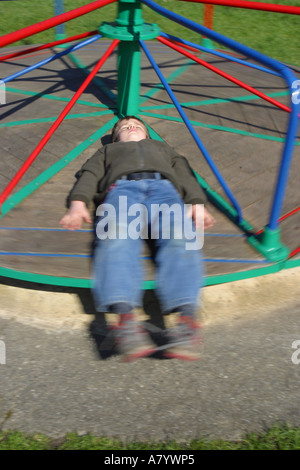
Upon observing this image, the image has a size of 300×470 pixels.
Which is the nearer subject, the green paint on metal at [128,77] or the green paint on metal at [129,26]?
the green paint on metal at [129,26]

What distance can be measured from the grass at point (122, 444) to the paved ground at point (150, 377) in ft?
0.13

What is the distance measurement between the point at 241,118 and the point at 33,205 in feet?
6.11

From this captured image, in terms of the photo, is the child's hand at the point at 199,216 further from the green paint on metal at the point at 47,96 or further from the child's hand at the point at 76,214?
the green paint on metal at the point at 47,96

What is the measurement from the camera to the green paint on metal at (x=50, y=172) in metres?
3.57

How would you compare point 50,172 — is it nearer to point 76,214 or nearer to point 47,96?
point 76,214

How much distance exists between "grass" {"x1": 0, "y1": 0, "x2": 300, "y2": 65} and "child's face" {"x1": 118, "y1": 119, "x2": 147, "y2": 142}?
4.20 metres

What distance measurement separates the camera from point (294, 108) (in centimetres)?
271

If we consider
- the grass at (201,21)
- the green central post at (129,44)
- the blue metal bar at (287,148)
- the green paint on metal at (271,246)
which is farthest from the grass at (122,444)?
the grass at (201,21)

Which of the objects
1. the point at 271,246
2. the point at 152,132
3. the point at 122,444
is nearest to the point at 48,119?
the point at 152,132

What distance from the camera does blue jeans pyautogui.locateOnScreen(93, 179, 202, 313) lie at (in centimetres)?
259

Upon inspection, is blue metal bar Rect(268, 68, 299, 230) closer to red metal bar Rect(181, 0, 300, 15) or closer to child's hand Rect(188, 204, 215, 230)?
child's hand Rect(188, 204, 215, 230)

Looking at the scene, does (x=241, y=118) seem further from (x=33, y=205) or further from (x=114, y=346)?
(x=114, y=346)

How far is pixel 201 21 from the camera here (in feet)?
27.1
